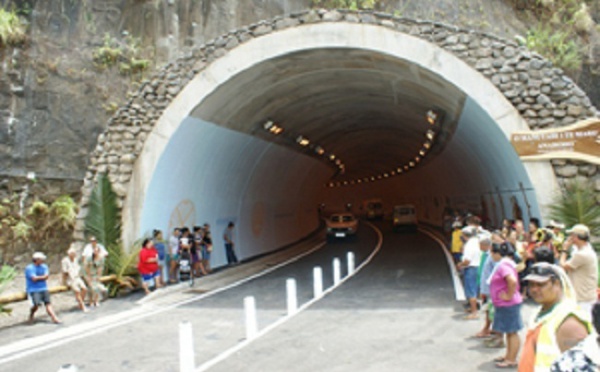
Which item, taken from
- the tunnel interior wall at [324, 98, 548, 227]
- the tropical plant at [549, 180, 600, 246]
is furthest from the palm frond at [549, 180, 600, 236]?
the tunnel interior wall at [324, 98, 548, 227]

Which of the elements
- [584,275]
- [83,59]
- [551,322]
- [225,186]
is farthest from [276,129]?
[551,322]

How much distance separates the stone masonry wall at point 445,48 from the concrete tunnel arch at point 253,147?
227 mm

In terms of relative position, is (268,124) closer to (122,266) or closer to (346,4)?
(122,266)

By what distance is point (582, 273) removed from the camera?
6.89m

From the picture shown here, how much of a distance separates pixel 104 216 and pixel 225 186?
A: 579cm

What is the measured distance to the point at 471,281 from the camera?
410 inches

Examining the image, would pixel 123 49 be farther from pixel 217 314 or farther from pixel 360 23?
pixel 217 314

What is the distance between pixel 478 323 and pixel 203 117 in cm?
1003

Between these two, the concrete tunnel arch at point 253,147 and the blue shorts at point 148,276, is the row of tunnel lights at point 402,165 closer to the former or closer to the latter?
the concrete tunnel arch at point 253,147

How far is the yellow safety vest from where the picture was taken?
3457 millimetres

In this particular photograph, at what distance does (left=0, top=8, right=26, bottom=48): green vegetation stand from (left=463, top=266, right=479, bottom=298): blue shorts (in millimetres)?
25087

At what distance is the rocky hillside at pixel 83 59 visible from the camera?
83.6 ft


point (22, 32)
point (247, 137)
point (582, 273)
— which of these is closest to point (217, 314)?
point (582, 273)

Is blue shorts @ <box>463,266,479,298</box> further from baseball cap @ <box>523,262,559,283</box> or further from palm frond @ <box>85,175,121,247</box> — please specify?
palm frond @ <box>85,175,121,247</box>
